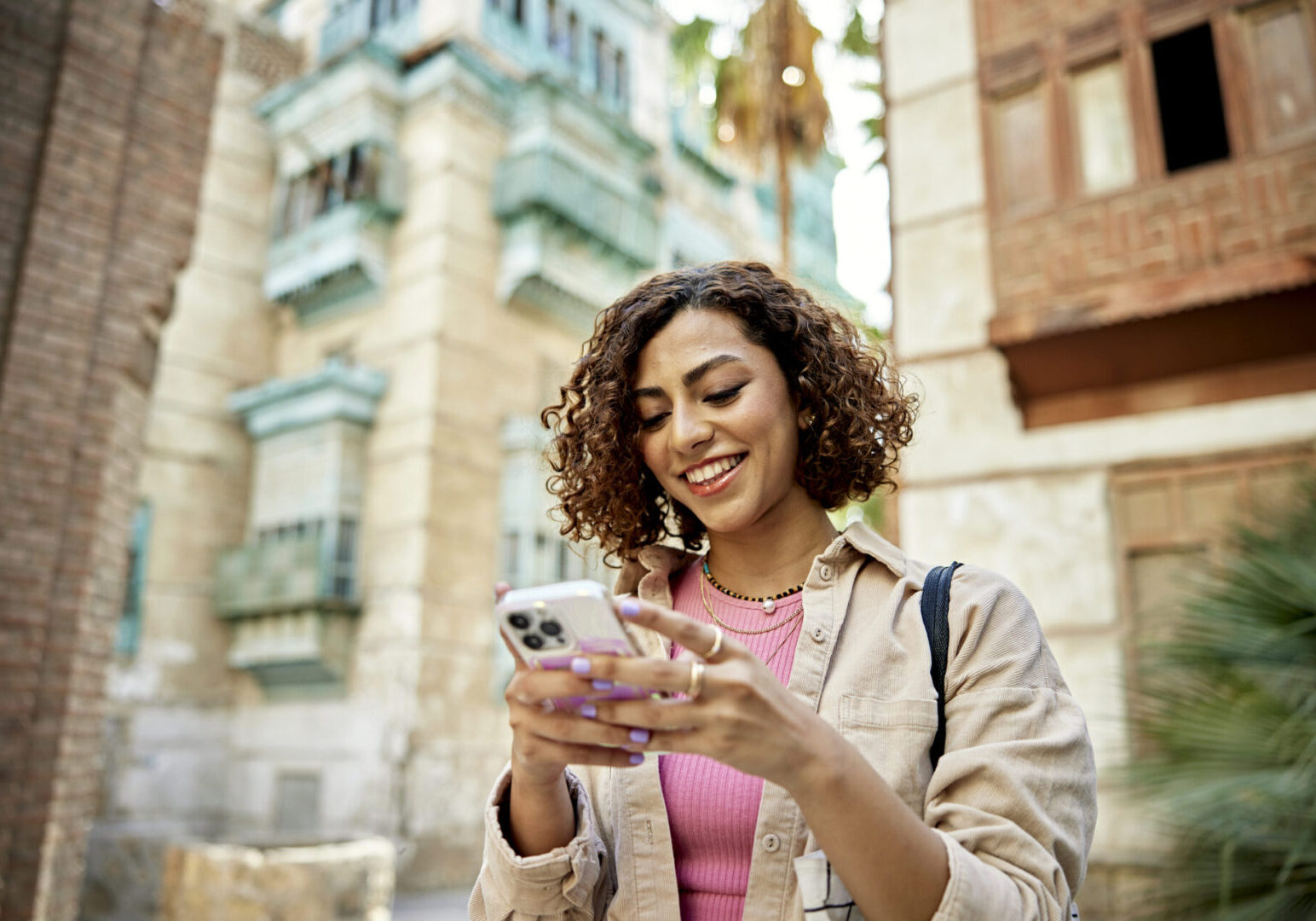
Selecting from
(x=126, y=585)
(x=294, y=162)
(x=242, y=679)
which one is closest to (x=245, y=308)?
(x=294, y=162)

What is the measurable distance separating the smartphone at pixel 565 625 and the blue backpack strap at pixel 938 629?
0.57 m

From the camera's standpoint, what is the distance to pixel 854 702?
161cm

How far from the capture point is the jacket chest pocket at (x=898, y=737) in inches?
60.1

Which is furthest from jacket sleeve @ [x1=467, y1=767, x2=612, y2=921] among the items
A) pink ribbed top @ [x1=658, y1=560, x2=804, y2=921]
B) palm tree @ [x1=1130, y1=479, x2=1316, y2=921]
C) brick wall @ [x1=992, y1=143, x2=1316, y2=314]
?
brick wall @ [x1=992, y1=143, x2=1316, y2=314]

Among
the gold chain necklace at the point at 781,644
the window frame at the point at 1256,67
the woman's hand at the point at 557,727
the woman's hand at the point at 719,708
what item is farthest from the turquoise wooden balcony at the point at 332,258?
the woman's hand at the point at 719,708

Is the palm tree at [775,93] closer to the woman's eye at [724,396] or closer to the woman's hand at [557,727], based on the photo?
the woman's eye at [724,396]

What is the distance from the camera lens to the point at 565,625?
4.11 feet

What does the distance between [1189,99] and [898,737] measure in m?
7.96

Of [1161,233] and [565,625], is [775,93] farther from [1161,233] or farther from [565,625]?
[565,625]

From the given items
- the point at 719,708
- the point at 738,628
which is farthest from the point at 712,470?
the point at 719,708

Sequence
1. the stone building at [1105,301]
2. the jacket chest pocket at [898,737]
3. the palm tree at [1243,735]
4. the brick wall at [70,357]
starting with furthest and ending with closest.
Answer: the stone building at [1105,301]
the brick wall at [70,357]
the palm tree at [1243,735]
the jacket chest pocket at [898,737]

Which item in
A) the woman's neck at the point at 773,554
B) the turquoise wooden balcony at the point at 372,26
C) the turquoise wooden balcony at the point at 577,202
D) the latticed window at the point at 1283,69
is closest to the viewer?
the woman's neck at the point at 773,554

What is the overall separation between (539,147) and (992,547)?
11873 millimetres

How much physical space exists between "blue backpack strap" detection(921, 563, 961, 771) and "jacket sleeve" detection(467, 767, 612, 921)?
1.99 feet
